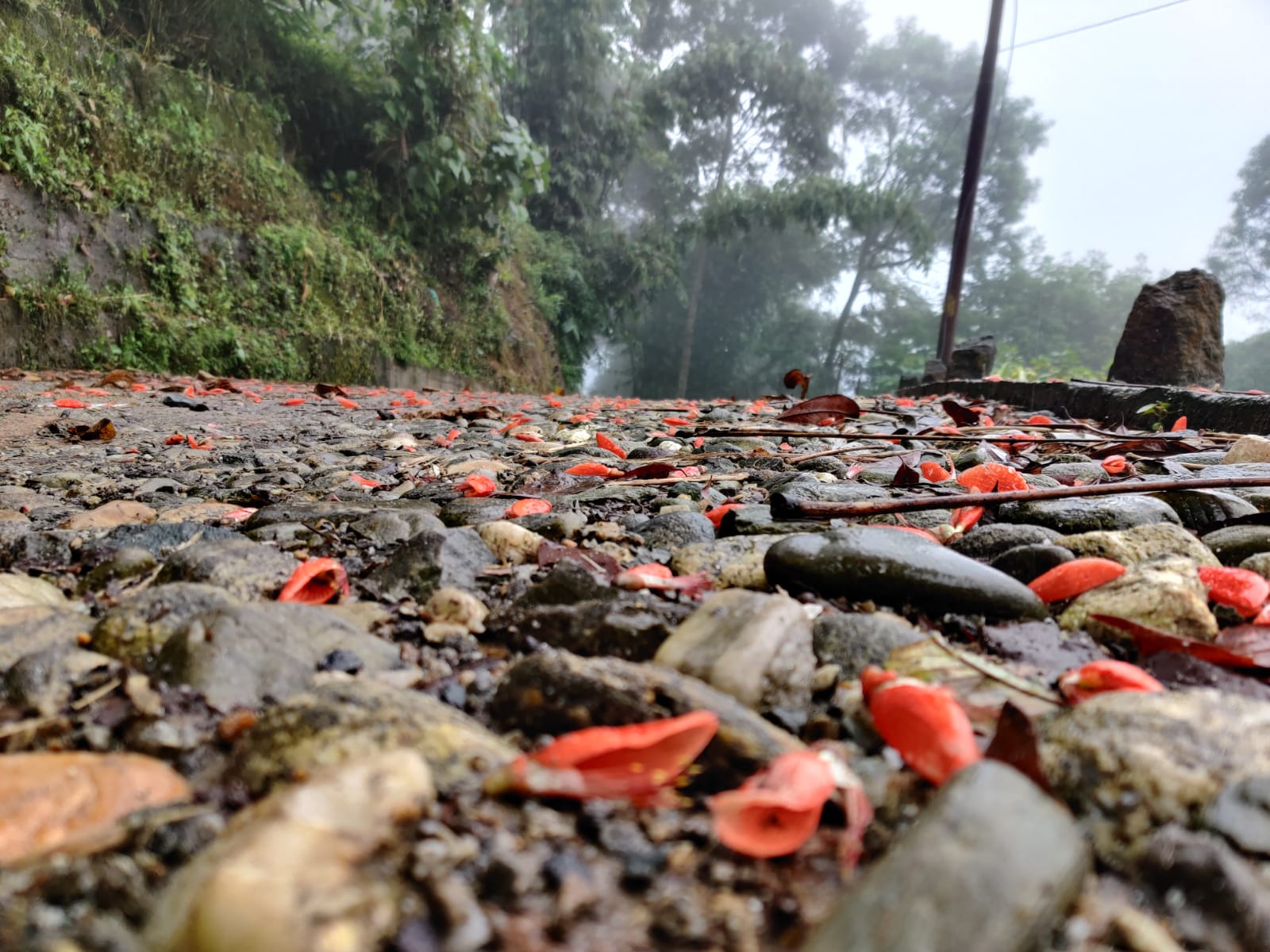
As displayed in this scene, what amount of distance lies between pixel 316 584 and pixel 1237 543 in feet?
5.30

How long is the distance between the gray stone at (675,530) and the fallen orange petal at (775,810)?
0.82m

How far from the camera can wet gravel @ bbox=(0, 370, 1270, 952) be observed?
18.5 inches

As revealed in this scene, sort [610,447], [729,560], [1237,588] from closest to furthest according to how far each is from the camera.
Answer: [1237,588] → [729,560] → [610,447]

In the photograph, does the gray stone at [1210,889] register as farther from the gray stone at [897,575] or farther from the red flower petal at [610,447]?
the red flower petal at [610,447]

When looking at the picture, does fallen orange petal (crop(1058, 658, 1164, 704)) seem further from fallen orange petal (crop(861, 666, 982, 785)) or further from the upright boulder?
the upright boulder

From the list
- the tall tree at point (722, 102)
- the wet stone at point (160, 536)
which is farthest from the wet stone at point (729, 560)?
the tall tree at point (722, 102)

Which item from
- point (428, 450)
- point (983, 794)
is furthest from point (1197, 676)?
point (428, 450)

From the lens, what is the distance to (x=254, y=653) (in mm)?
828

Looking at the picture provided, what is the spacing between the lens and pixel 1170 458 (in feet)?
7.50

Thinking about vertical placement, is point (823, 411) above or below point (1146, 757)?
above

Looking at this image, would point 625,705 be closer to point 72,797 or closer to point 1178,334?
point 72,797

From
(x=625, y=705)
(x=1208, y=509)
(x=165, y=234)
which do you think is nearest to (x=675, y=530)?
(x=625, y=705)

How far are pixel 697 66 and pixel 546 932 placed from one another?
25.6 m

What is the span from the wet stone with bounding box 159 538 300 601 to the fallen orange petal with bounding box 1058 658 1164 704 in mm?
1120
